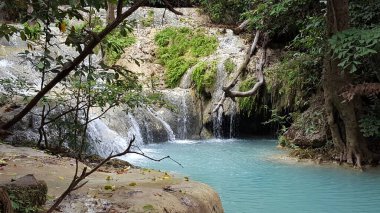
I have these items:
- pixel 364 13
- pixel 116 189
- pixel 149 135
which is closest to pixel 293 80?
pixel 364 13

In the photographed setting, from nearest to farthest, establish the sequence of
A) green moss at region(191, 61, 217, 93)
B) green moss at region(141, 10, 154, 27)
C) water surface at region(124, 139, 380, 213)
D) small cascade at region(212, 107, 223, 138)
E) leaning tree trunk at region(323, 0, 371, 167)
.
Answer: water surface at region(124, 139, 380, 213)
leaning tree trunk at region(323, 0, 371, 167)
small cascade at region(212, 107, 223, 138)
green moss at region(191, 61, 217, 93)
green moss at region(141, 10, 154, 27)

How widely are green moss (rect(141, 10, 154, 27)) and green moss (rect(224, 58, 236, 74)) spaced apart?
4865 mm

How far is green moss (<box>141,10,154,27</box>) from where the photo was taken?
16.1 meters

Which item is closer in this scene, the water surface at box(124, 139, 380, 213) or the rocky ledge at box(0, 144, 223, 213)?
the rocky ledge at box(0, 144, 223, 213)

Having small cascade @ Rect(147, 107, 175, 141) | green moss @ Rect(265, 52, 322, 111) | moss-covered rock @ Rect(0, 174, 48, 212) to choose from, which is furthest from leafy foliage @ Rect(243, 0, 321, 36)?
moss-covered rock @ Rect(0, 174, 48, 212)

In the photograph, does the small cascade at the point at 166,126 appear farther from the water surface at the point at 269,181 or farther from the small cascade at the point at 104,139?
the small cascade at the point at 104,139

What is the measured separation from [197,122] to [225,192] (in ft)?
19.4

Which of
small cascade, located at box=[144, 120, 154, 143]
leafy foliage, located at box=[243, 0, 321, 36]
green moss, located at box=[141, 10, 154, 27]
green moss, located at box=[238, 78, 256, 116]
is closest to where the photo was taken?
leafy foliage, located at box=[243, 0, 321, 36]

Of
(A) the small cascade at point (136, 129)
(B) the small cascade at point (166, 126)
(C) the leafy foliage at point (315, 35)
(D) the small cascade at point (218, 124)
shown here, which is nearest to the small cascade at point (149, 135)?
(A) the small cascade at point (136, 129)

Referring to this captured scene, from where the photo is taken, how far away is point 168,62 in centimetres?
1380

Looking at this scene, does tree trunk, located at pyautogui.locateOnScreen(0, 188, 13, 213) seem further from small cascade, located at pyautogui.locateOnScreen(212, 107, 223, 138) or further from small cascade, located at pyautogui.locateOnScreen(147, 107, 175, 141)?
small cascade, located at pyautogui.locateOnScreen(212, 107, 223, 138)

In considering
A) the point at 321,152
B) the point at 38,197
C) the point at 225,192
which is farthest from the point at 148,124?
the point at 38,197

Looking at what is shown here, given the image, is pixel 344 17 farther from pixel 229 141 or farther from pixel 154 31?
pixel 154 31

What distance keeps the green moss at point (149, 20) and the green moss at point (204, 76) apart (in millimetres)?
4350
